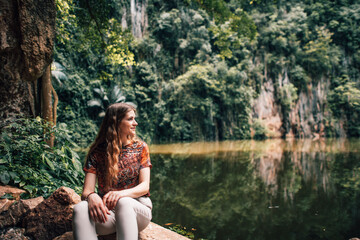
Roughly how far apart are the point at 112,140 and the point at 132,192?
355mm

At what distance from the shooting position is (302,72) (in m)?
22.7

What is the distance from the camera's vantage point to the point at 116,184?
1562mm

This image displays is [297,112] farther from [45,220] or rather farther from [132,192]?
[45,220]

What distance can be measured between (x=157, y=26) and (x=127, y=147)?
18.5 metres

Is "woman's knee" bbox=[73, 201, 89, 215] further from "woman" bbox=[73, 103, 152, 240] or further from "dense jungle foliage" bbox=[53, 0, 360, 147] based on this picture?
"dense jungle foliage" bbox=[53, 0, 360, 147]

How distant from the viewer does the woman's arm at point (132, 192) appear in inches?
54.6

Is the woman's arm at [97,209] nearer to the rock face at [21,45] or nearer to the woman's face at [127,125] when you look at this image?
the woman's face at [127,125]

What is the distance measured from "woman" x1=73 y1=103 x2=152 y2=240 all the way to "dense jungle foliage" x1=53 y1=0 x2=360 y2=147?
949 cm

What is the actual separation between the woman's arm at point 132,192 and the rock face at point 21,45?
195cm

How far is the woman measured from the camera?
1.33m

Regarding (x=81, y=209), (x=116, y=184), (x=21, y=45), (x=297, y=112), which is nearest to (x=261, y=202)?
(x=116, y=184)

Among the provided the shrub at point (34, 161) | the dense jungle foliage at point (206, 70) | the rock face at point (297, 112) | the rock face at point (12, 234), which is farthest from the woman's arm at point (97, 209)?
the rock face at point (297, 112)

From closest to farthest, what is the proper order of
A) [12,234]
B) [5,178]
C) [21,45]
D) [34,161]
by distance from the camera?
1. [12,234]
2. [5,178]
3. [21,45]
4. [34,161]

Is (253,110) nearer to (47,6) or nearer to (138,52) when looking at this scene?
(138,52)
